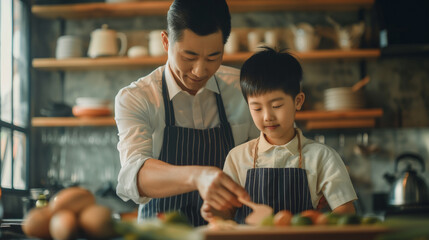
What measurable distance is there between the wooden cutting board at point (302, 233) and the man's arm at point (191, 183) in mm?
320

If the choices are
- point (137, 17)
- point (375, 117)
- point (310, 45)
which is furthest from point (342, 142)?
point (137, 17)

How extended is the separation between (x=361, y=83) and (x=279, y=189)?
2397 mm

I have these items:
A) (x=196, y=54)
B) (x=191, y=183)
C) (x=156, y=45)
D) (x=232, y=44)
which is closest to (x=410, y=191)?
(x=232, y=44)

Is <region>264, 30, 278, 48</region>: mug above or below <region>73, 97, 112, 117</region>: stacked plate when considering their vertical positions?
above

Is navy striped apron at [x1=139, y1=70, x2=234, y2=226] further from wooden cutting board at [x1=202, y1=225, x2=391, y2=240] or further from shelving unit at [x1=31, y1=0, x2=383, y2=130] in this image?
shelving unit at [x1=31, y1=0, x2=383, y2=130]

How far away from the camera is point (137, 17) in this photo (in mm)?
4117

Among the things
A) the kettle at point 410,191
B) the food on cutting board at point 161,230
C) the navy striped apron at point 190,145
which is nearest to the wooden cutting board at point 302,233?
the food on cutting board at point 161,230

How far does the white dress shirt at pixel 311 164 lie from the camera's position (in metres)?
1.54

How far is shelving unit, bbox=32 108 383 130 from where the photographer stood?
3531mm

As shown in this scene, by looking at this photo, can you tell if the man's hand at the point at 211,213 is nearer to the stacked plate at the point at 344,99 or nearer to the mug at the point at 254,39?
the stacked plate at the point at 344,99

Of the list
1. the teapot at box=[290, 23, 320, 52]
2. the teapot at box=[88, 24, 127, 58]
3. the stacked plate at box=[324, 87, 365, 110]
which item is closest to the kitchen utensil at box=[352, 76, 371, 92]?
the stacked plate at box=[324, 87, 365, 110]

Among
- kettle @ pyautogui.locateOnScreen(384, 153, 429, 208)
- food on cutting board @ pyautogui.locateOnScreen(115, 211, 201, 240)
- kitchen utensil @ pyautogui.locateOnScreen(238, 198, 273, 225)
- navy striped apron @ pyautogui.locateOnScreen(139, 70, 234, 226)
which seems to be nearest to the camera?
food on cutting board @ pyautogui.locateOnScreen(115, 211, 201, 240)

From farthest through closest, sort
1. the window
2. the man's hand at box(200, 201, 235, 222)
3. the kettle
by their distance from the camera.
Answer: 1. the window
2. the kettle
3. the man's hand at box(200, 201, 235, 222)

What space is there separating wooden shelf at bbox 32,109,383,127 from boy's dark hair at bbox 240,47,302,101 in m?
Answer: 1.88
